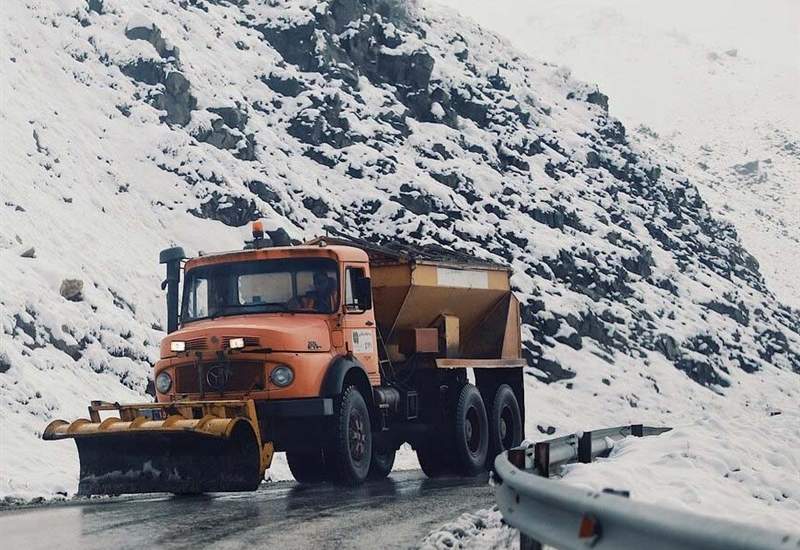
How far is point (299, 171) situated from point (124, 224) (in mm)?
8972

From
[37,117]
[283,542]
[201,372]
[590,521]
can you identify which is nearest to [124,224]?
[37,117]

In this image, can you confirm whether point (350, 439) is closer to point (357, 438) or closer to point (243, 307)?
point (357, 438)

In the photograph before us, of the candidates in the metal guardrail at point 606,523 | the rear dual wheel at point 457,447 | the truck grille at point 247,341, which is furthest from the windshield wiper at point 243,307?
the metal guardrail at point 606,523

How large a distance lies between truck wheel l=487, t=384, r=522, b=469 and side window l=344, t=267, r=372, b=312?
4391 millimetres

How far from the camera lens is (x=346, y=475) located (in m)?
12.2

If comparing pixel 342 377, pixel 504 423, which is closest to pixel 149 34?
pixel 504 423

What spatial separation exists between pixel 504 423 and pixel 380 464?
9.27 ft

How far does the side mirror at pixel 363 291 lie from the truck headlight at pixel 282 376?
155 centimetres

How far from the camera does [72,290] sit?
21672 millimetres

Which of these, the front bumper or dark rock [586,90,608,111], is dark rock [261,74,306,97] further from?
the front bumper

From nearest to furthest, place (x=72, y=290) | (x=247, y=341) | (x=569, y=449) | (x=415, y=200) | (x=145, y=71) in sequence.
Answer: (x=569, y=449) < (x=247, y=341) < (x=72, y=290) < (x=145, y=71) < (x=415, y=200)

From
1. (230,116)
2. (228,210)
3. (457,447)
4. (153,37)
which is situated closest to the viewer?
(457,447)

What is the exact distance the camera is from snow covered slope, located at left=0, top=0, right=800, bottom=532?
74.8ft

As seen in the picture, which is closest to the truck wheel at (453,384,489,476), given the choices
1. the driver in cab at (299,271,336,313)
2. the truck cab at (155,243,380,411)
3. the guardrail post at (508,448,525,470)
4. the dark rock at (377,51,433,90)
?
the truck cab at (155,243,380,411)
